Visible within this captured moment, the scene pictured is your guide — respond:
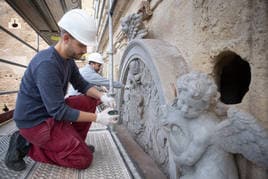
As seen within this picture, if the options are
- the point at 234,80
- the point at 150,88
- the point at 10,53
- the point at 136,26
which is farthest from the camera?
the point at 10,53

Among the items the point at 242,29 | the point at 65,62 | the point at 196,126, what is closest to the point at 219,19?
the point at 242,29

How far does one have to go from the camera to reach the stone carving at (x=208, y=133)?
977 mm

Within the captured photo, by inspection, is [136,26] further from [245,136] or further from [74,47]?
[245,136]

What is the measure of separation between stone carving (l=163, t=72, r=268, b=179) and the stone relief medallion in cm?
24

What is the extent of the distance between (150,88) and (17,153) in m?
1.15

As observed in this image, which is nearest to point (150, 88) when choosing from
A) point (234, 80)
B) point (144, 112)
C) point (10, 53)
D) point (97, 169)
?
point (144, 112)

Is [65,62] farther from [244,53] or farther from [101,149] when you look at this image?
[244,53]

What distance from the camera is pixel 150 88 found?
202 centimetres

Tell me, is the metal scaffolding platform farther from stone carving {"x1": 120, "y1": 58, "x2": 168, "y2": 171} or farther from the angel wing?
the angel wing

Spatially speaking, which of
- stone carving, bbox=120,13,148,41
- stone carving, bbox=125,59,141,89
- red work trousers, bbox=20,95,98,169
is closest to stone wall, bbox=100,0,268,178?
stone carving, bbox=120,13,148,41

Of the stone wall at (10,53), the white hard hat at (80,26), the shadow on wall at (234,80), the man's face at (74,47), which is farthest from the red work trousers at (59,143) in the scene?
the stone wall at (10,53)

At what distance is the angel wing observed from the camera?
0.93 m

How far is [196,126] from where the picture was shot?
46.6 inches

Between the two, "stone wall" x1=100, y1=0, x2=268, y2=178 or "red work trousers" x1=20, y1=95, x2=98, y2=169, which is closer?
"stone wall" x1=100, y1=0, x2=268, y2=178
